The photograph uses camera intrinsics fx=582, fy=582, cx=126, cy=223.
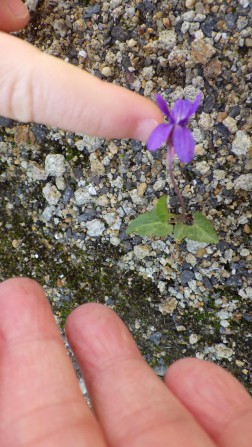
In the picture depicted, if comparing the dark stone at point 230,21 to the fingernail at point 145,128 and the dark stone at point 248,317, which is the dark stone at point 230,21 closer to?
the fingernail at point 145,128

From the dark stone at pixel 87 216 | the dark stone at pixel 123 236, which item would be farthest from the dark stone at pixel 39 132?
the dark stone at pixel 123 236

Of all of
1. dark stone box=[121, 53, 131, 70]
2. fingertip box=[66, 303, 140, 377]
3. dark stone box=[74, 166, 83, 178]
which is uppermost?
dark stone box=[121, 53, 131, 70]

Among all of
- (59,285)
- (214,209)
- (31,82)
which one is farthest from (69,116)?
(59,285)

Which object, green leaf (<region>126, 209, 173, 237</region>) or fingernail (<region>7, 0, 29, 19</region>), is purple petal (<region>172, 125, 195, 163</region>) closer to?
green leaf (<region>126, 209, 173, 237</region>)

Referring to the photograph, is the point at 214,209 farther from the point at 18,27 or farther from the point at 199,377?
the point at 18,27

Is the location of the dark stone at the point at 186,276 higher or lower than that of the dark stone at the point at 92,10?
lower

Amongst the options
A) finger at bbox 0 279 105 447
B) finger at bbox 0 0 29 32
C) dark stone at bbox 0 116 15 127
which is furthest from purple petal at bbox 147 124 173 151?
dark stone at bbox 0 116 15 127
